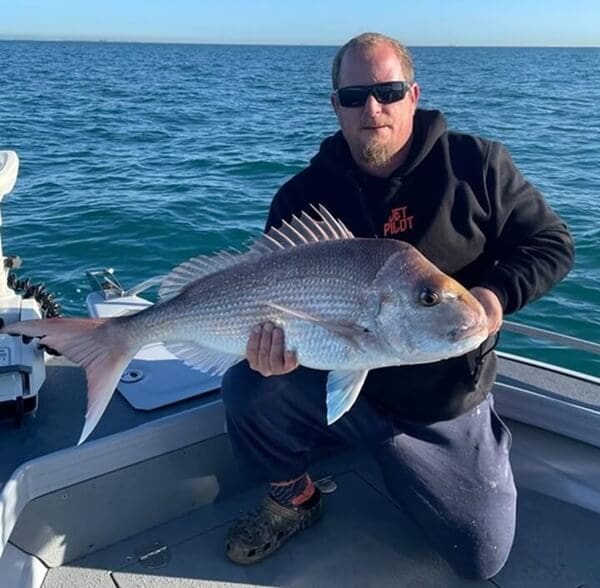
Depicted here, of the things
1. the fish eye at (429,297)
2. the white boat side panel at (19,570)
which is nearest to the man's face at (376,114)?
the fish eye at (429,297)

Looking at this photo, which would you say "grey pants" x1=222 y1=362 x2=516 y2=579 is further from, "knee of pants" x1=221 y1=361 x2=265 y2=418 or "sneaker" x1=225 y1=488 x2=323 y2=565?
"sneaker" x1=225 y1=488 x2=323 y2=565

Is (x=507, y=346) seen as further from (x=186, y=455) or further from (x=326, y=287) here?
(x=326, y=287)

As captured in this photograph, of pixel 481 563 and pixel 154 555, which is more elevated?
pixel 481 563

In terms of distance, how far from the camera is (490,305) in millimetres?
2486

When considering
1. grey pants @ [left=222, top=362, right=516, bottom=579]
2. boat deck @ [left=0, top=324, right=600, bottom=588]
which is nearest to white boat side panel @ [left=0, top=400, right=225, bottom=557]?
boat deck @ [left=0, top=324, right=600, bottom=588]

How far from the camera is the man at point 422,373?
9.22 ft

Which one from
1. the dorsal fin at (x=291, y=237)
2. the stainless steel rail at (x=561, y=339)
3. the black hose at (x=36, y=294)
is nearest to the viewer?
the dorsal fin at (x=291, y=237)

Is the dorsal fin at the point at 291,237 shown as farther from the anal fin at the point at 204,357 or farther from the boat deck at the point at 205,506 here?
the boat deck at the point at 205,506

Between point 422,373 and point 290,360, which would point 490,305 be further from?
point 290,360

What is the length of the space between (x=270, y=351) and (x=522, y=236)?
1098 millimetres

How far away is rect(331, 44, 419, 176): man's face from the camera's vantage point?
2840mm

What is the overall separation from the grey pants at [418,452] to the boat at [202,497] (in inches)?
6.3

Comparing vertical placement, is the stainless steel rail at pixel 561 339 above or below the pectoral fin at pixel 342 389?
below

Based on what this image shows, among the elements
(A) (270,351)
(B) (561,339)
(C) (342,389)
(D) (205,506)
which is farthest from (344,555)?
(B) (561,339)
